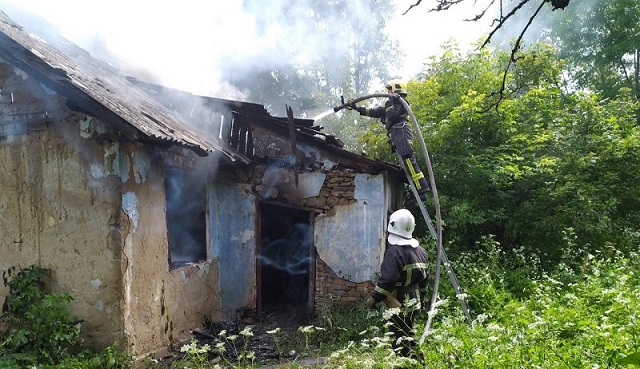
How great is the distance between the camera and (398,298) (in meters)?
5.13

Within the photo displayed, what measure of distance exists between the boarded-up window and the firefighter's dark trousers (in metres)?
3.11

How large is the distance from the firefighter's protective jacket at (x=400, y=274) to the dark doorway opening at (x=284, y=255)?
4442mm

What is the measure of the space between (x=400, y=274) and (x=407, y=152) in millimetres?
2475

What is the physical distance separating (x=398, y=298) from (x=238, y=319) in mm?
3604

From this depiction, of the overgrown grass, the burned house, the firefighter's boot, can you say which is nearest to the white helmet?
the overgrown grass

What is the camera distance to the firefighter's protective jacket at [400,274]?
494 cm

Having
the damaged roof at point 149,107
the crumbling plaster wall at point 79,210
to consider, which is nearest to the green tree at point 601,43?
the damaged roof at point 149,107

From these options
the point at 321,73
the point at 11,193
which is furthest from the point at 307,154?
the point at 321,73

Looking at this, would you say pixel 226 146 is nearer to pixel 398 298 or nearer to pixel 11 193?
pixel 11 193

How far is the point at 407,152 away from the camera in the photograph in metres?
6.93

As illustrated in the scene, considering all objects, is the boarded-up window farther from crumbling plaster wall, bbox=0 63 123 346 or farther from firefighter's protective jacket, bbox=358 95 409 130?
firefighter's protective jacket, bbox=358 95 409 130

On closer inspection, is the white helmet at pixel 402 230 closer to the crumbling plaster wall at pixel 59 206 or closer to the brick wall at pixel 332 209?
the brick wall at pixel 332 209

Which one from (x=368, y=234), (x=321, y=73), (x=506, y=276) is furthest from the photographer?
(x=321, y=73)

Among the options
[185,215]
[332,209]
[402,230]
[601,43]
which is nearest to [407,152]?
[332,209]
